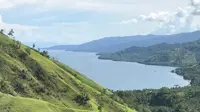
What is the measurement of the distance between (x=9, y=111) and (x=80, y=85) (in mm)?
104842

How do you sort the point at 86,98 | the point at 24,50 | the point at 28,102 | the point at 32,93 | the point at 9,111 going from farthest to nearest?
1. the point at 24,50
2. the point at 86,98
3. the point at 32,93
4. the point at 28,102
5. the point at 9,111

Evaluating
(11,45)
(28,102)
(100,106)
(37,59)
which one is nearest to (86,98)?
(100,106)

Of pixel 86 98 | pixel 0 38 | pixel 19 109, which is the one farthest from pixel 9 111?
pixel 0 38

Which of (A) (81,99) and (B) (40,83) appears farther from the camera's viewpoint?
(A) (81,99)

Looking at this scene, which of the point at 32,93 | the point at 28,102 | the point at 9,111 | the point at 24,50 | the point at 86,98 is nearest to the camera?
the point at 9,111

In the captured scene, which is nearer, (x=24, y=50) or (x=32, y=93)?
(x=32, y=93)

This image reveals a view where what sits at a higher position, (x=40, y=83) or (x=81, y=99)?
(x=40, y=83)

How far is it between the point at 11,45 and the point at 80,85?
120 ft

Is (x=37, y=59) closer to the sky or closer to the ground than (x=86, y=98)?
closer to the sky

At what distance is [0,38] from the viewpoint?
18312cm

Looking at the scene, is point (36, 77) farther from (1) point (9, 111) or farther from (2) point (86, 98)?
(1) point (9, 111)

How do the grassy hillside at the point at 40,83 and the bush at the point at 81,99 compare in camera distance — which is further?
the bush at the point at 81,99

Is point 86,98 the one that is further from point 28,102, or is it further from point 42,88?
point 28,102

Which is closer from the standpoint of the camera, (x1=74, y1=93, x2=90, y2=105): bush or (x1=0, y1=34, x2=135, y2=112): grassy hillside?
(x1=0, y1=34, x2=135, y2=112): grassy hillside
